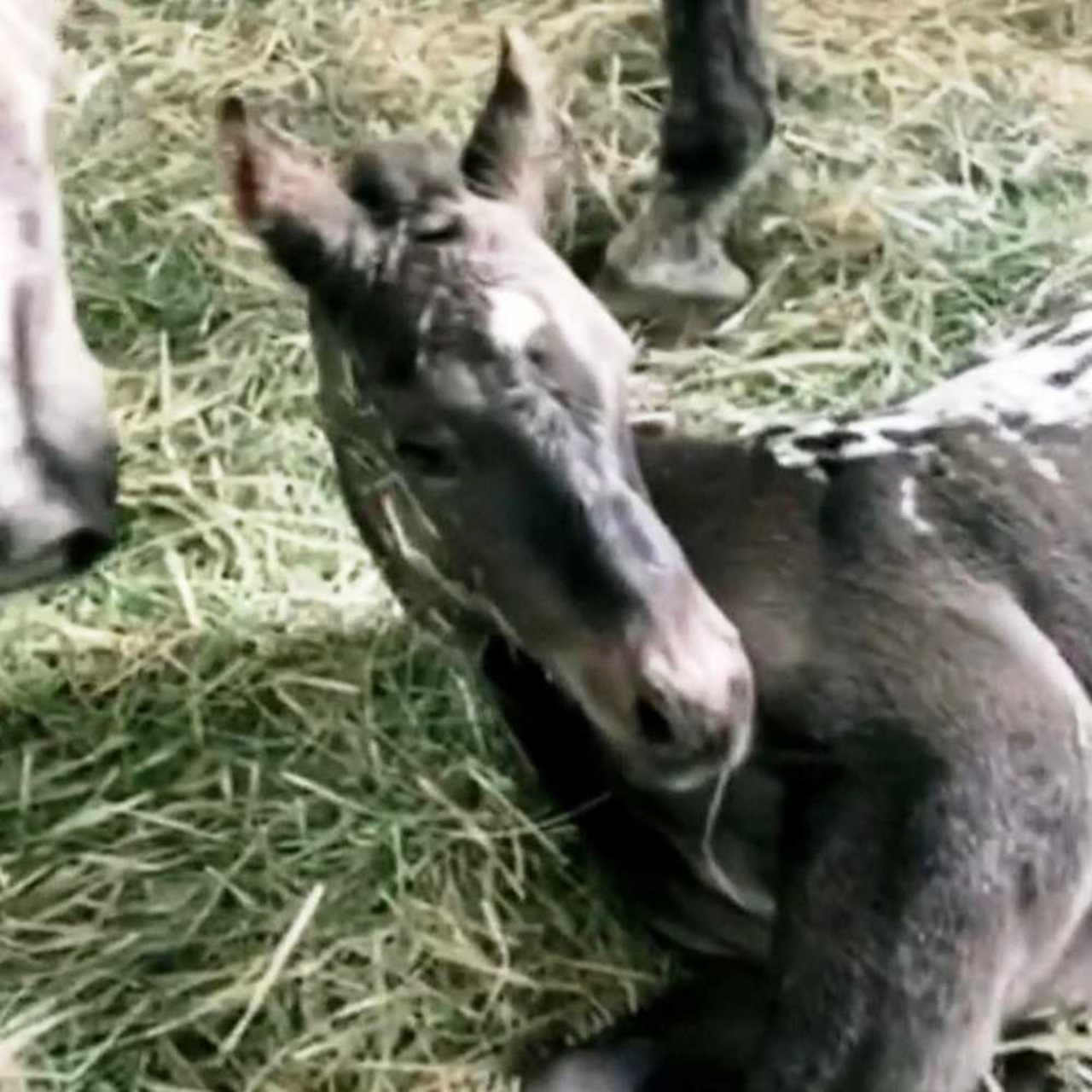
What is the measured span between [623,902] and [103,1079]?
39 centimetres

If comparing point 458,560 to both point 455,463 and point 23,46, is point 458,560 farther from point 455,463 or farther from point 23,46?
point 23,46

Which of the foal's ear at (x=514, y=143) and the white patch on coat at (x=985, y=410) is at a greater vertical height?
the foal's ear at (x=514, y=143)

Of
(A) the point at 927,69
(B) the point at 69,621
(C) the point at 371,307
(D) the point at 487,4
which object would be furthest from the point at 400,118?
(C) the point at 371,307

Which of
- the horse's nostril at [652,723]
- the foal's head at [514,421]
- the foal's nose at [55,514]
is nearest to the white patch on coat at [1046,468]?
the foal's head at [514,421]

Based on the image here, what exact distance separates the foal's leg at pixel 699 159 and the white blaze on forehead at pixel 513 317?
83cm

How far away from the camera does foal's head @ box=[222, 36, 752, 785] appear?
1.72 meters

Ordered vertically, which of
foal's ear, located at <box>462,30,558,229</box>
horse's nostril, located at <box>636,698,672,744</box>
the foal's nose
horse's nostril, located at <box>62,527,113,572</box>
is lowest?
horse's nostril, located at <box>62,527,113,572</box>

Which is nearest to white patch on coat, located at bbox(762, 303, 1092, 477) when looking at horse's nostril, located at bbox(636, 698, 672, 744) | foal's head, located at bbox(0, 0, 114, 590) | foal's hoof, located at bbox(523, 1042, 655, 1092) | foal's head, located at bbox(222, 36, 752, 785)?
foal's head, located at bbox(222, 36, 752, 785)

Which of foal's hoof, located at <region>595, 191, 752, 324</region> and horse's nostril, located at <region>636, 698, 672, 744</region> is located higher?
horse's nostril, located at <region>636, 698, 672, 744</region>

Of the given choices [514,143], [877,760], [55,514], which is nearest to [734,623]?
[877,760]

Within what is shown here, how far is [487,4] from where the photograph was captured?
313 cm

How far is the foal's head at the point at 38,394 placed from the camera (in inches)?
81.8

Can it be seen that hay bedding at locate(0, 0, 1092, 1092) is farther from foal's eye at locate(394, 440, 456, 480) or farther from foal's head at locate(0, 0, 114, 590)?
foal's eye at locate(394, 440, 456, 480)

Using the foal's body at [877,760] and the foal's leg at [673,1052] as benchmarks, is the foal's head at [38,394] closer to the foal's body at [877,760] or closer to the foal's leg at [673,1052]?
the foal's body at [877,760]
